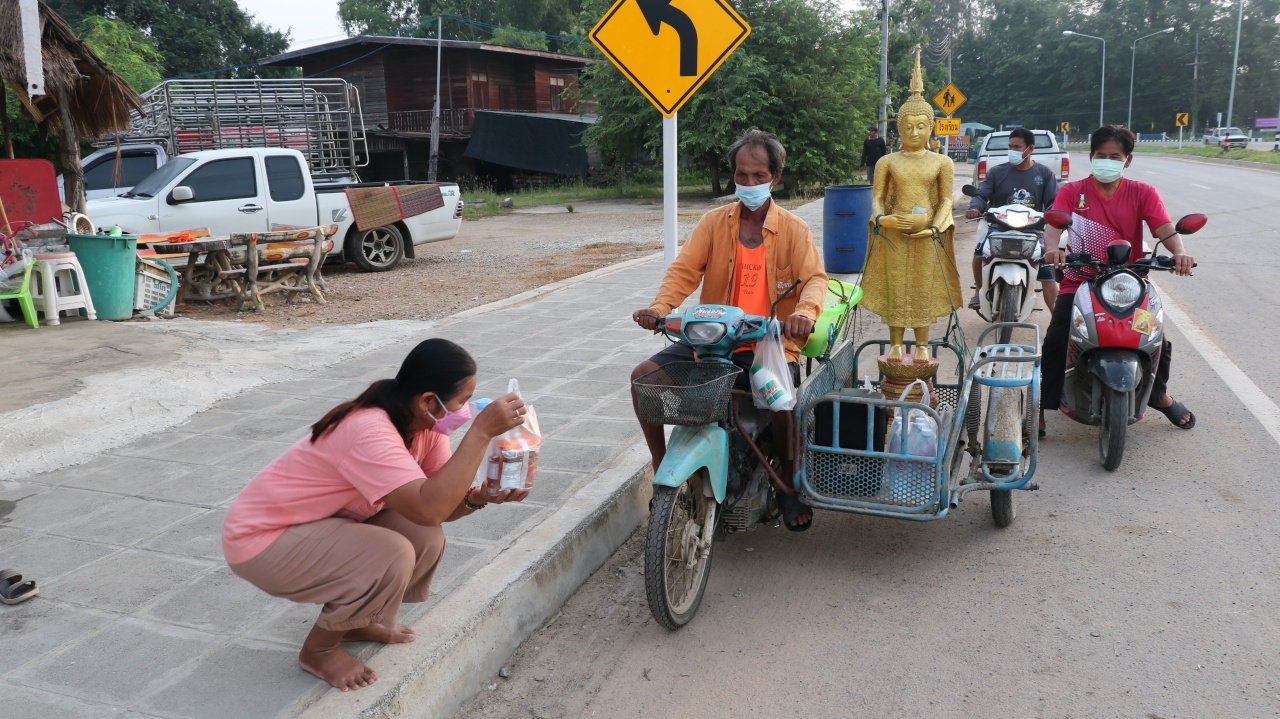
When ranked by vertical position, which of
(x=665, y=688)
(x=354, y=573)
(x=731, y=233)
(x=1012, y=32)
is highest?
(x=1012, y=32)

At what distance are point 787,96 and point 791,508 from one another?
1008 inches

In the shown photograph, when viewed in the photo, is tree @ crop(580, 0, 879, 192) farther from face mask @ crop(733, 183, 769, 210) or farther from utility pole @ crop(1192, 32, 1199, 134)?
utility pole @ crop(1192, 32, 1199, 134)

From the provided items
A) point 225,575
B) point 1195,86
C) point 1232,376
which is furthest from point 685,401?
point 1195,86

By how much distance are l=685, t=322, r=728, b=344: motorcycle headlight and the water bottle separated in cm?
25

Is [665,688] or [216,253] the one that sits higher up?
[216,253]

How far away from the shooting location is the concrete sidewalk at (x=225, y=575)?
2908mm

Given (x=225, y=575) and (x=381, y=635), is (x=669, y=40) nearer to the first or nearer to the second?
(x=225, y=575)

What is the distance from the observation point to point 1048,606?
3.65 metres

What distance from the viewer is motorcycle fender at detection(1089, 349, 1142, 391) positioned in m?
4.95

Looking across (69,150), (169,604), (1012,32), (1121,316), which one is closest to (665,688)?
(169,604)

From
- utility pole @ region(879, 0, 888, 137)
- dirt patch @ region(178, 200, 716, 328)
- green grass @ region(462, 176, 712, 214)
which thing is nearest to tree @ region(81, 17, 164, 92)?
green grass @ region(462, 176, 712, 214)

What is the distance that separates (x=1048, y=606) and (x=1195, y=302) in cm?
712

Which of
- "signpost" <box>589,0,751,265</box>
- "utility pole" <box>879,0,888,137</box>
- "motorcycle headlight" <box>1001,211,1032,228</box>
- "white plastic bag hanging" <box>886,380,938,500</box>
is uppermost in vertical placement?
"utility pole" <box>879,0,888,137</box>

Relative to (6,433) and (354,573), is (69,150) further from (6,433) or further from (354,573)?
(354,573)
